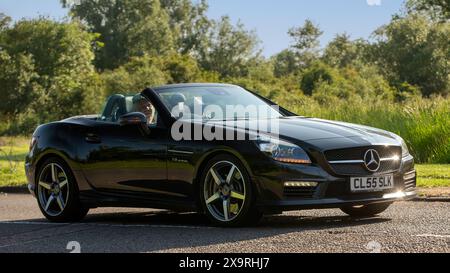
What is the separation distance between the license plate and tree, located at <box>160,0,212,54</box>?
310 ft

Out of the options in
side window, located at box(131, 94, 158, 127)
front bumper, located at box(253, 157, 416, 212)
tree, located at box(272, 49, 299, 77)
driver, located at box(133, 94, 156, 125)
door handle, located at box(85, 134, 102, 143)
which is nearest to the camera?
front bumper, located at box(253, 157, 416, 212)

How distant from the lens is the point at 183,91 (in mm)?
10766

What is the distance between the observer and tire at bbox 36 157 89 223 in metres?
11.2

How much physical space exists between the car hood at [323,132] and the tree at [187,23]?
93725 mm

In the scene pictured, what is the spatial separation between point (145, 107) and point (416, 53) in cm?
6971

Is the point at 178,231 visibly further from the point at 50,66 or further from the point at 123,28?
the point at 123,28

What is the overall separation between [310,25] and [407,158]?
86648 mm

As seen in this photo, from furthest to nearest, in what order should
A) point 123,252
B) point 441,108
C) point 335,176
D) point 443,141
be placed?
point 441,108
point 443,141
point 335,176
point 123,252

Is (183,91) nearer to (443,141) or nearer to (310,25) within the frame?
(443,141)

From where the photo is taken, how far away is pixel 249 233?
30.0 feet

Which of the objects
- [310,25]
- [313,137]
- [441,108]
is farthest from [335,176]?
[310,25]

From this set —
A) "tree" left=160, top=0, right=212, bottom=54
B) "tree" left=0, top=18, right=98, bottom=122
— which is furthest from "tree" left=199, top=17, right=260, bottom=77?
"tree" left=0, top=18, right=98, bottom=122

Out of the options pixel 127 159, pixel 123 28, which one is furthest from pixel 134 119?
pixel 123 28

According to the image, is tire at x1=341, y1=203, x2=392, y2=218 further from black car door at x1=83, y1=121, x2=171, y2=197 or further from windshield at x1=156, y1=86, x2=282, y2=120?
black car door at x1=83, y1=121, x2=171, y2=197
